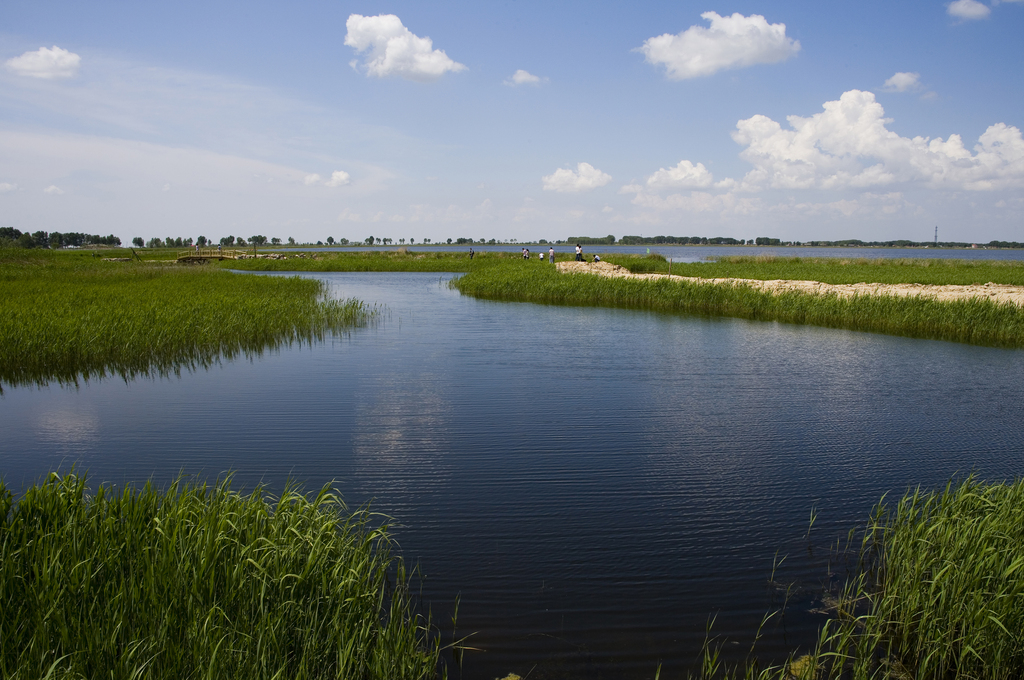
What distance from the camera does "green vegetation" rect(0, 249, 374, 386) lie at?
41.8ft

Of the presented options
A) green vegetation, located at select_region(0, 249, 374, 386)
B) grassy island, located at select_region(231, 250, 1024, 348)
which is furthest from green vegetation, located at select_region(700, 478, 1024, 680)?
grassy island, located at select_region(231, 250, 1024, 348)

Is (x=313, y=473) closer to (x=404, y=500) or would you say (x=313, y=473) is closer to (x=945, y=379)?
(x=404, y=500)

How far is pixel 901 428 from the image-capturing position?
985 cm

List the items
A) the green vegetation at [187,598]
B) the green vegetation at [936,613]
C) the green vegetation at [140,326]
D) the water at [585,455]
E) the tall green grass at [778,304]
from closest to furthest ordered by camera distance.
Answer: the green vegetation at [187,598] → the green vegetation at [936,613] → the water at [585,455] → the green vegetation at [140,326] → the tall green grass at [778,304]

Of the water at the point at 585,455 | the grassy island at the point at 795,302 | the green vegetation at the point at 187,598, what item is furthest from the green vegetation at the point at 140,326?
the grassy island at the point at 795,302

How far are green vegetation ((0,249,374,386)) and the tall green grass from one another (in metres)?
9.92

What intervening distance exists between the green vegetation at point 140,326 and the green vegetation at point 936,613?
12.8 meters

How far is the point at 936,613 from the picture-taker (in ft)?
14.4

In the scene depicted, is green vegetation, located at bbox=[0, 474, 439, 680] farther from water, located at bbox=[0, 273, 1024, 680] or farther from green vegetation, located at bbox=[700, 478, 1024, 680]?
green vegetation, located at bbox=[700, 478, 1024, 680]

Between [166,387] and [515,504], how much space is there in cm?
828

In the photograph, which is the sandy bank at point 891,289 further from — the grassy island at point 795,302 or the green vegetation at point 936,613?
the green vegetation at point 936,613

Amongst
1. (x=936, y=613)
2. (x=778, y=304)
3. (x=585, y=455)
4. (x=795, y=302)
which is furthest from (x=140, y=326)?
(x=795, y=302)

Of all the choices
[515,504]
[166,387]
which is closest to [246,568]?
[515,504]

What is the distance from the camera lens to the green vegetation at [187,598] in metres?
3.49
